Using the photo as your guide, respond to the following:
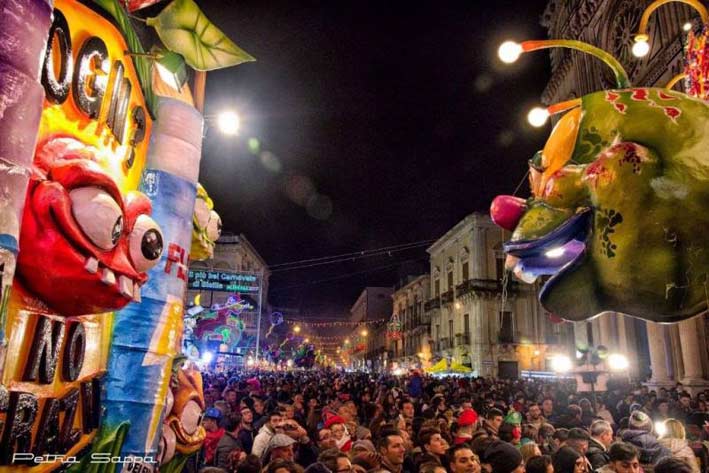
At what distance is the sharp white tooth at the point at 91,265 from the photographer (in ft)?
8.23

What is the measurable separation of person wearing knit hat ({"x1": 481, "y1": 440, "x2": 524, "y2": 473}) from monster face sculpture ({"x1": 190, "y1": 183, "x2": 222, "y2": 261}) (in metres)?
3.39

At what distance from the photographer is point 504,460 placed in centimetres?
494

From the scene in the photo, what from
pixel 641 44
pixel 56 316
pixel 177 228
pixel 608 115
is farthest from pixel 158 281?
pixel 641 44

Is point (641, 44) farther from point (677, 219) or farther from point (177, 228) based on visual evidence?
point (177, 228)

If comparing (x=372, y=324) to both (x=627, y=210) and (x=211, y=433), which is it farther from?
(x=627, y=210)

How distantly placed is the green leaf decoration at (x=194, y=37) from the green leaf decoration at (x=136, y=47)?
21cm

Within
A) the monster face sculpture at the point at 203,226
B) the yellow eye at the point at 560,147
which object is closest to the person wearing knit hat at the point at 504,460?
the monster face sculpture at the point at 203,226

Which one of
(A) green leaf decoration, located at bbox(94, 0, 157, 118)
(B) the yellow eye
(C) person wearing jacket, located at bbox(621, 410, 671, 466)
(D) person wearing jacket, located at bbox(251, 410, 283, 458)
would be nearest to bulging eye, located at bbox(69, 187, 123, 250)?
(A) green leaf decoration, located at bbox(94, 0, 157, 118)

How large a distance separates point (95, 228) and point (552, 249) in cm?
201

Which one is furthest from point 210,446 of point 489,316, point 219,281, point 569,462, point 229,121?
point 489,316

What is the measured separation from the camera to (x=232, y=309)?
28.5 metres

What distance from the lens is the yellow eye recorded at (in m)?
2.18

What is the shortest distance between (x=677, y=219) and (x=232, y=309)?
27890 millimetres

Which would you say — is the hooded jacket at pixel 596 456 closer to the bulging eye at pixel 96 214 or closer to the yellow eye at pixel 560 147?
the yellow eye at pixel 560 147
